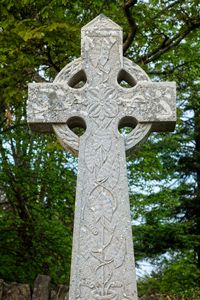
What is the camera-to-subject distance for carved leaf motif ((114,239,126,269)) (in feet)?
12.7

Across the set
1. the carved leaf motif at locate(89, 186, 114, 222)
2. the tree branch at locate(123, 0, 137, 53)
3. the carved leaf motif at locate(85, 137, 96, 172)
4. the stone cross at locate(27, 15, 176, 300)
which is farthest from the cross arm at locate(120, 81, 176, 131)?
the tree branch at locate(123, 0, 137, 53)

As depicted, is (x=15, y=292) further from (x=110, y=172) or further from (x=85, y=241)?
(x=110, y=172)

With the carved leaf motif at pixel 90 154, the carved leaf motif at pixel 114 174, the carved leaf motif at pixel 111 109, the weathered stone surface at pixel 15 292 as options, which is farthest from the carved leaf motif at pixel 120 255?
the weathered stone surface at pixel 15 292

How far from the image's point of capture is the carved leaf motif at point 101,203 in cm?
400

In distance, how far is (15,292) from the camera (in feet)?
17.3

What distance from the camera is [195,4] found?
7.91 meters

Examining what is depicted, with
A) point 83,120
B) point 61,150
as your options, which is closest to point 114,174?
point 83,120

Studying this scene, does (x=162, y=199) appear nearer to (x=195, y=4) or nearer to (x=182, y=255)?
(x=182, y=255)

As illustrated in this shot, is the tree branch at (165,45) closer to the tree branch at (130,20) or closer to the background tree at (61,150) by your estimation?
the background tree at (61,150)

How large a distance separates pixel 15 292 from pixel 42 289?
0.29 meters

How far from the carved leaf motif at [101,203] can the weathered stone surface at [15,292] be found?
1.72 metres

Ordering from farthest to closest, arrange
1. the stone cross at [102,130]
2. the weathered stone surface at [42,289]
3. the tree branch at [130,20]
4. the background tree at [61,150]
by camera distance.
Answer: the background tree at [61,150] < the tree branch at [130,20] < the weathered stone surface at [42,289] < the stone cross at [102,130]

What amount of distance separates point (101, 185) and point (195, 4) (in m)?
4.67

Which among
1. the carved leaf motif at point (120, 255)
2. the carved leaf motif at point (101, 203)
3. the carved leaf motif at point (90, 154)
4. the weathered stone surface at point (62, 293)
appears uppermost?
the carved leaf motif at point (90, 154)
